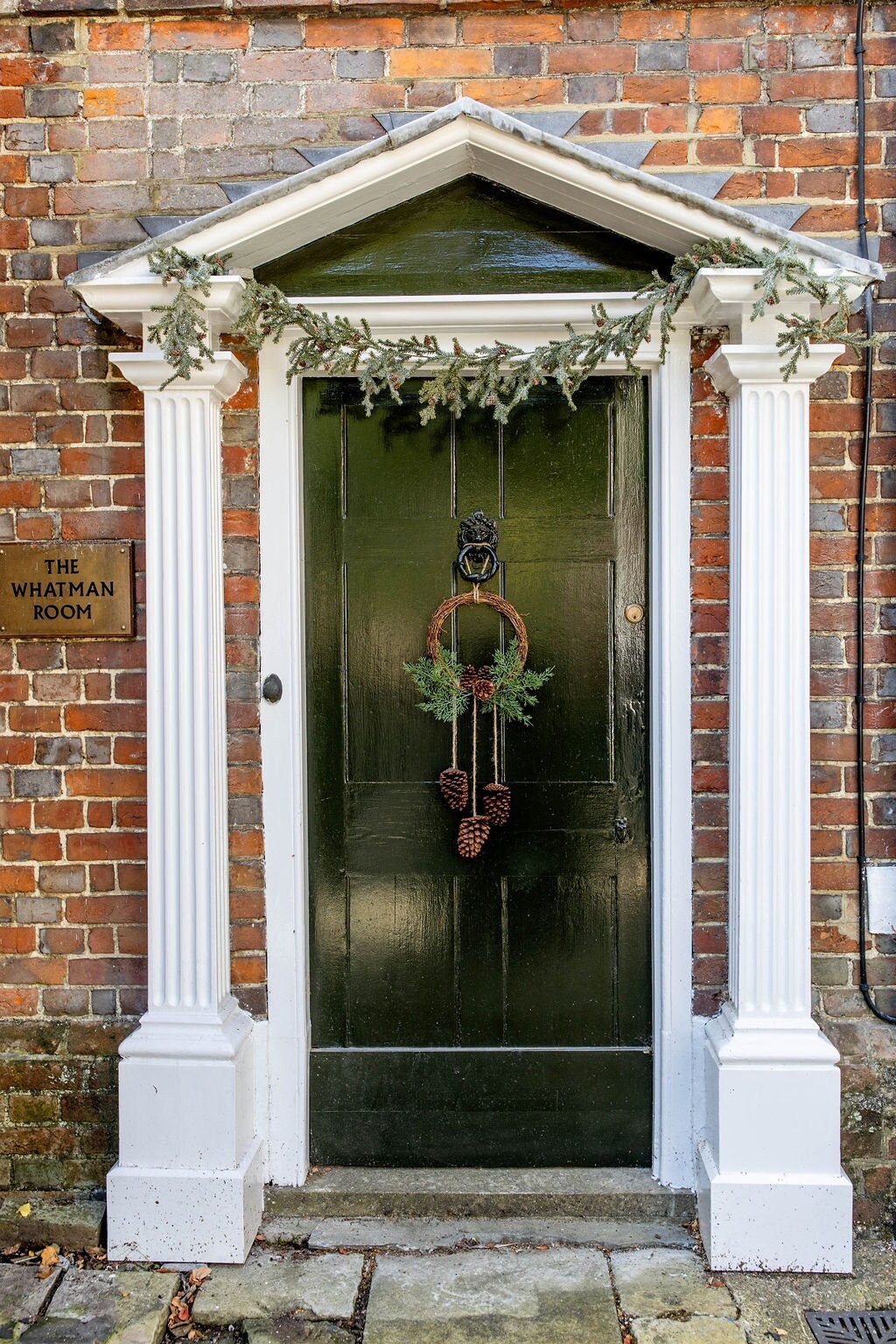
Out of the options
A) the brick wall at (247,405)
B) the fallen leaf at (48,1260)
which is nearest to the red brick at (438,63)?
the brick wall at (247,405)

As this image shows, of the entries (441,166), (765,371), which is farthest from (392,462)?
(765,371)

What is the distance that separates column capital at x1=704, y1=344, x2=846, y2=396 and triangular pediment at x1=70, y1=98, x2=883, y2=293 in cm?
21

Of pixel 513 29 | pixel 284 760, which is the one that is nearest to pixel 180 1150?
Result: pixel 284 760

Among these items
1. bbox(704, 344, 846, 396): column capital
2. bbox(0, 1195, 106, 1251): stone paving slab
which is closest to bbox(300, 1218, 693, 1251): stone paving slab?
bbox(0, 1195, 106, 1251): stone paving slab

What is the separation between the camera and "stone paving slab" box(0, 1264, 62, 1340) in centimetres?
241

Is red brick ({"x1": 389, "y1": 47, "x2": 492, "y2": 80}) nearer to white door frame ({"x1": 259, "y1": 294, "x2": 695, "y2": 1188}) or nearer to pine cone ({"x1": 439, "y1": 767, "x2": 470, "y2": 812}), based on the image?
white door frame ({"x1": 259, "y1": 294, "x2": 695, "y2": 1188})

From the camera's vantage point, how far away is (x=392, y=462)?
2857 millimetres

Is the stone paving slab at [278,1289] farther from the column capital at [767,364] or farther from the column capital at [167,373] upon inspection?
the column capital at [767,364]

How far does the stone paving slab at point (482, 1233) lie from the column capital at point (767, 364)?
2.40m

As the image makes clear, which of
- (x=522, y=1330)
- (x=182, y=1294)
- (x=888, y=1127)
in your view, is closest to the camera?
(x=522, y=1330)

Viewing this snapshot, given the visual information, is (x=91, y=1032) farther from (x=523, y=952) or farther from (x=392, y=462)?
(x=392, y=462)

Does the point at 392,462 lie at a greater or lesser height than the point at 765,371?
lesser

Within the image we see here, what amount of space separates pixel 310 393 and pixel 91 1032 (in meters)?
2.03

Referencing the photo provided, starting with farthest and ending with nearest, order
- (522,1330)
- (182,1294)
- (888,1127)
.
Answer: (888,1127)
(182,1294)
(522,1330)
